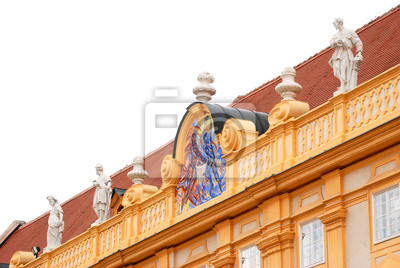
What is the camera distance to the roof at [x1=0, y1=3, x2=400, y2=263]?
29.8 metres

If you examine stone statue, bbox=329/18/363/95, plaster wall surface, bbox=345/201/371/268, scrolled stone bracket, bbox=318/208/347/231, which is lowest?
plaster wall surface, bbox=345/201/371/268

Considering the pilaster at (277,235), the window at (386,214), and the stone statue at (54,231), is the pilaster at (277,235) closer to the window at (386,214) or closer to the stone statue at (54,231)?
the window at (386,214)

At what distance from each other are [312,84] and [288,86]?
10.2 feet

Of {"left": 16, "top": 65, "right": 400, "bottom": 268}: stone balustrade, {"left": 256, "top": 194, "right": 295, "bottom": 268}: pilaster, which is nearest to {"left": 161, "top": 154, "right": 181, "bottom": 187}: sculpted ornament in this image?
{"left": 16, "top": 65, "right": 400, "bottom": 268}: stone balustrade

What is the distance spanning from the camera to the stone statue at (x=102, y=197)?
3669 centimetres

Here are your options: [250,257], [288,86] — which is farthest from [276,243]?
[288,86]

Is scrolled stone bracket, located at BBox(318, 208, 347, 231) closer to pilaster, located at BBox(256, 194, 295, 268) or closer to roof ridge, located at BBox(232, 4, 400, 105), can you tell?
pilaster, located at BBox(256, 194, 295, 268)

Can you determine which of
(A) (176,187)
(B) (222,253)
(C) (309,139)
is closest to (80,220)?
(A) (176,187)

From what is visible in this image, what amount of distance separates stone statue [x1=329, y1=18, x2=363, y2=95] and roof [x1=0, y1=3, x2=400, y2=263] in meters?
1.41

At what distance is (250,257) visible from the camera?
29375 mm

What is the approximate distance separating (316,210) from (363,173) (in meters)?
1.62

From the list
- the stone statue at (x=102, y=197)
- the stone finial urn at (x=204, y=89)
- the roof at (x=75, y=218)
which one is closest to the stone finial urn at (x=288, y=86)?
the stone finial urn at (x=204, y=89)

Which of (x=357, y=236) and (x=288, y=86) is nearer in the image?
(x=357, y=236)

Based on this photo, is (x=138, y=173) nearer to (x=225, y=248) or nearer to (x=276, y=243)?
(x=225, y=248)
